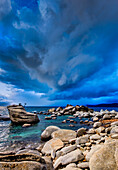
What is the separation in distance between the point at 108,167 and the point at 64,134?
649cm

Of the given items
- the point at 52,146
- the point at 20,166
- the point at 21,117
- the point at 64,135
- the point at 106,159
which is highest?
the point at 21,117

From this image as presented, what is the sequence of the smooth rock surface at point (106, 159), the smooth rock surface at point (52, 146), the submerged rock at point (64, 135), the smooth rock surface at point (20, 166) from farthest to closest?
the submerged rock at point (64, 135), the smooth rock surface at point (52, 146), the smooth rock surface at point (106, 159), the smooth rock surface at point (20, 166)

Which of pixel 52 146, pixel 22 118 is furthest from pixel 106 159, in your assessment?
pixel 22 118

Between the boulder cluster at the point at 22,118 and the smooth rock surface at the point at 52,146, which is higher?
the boulder cluster at the point at 22,118

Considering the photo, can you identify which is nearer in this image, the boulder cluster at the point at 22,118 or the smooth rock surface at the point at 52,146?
the smooth rock surface at the point at 52,146

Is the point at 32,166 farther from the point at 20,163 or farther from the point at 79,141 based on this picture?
the point at 79,141

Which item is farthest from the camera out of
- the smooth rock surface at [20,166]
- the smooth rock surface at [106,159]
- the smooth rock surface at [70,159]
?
the smooth rock surface at [70,159]

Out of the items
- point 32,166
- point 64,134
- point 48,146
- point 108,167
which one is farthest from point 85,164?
point 64,134

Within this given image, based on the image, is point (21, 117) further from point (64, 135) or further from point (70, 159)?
point (70, 159)

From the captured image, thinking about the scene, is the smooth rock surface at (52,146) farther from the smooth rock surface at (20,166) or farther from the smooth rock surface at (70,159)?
the smooth rock surface at (20,166)

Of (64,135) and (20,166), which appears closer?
(20,166)

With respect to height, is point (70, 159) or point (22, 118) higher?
point (22, 118)

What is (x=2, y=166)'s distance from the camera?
2031 millimetres

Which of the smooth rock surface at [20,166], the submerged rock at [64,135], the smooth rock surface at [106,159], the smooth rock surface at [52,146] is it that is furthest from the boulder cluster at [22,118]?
the smooth rock surface at [20,166]
